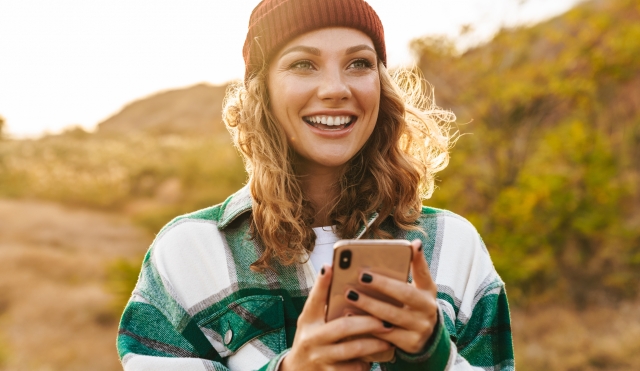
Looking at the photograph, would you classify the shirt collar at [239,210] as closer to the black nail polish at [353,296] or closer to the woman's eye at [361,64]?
the woman's eye at [361,64]

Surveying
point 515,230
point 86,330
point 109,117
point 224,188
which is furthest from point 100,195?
point 109,117

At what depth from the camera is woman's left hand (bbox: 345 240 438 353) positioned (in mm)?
1204

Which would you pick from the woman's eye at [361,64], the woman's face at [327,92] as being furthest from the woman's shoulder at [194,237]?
the woman's eye at [361,64]

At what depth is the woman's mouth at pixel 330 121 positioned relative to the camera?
182cm

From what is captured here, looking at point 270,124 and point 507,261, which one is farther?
point 507,261

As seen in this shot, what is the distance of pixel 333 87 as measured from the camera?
177cm

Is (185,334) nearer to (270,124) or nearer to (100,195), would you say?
(270,124)

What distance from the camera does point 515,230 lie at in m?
6.97

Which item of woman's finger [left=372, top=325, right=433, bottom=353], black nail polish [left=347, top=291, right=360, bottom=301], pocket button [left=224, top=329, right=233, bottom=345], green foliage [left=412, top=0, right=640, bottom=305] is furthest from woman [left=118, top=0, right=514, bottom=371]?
green foliage [left=412, top=0, right=640, bottom=305]

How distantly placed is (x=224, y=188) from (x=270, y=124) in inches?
417

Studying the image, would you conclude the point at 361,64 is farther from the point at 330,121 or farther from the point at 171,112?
the point at 171,112

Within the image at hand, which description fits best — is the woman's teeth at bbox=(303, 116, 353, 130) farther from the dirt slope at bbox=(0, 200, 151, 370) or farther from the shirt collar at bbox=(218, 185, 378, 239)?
the dirt slope at bbox=(0, 200, 151, 370)

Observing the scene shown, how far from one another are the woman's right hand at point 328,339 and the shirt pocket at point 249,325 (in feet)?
1.42

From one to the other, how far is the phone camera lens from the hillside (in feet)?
90.3
